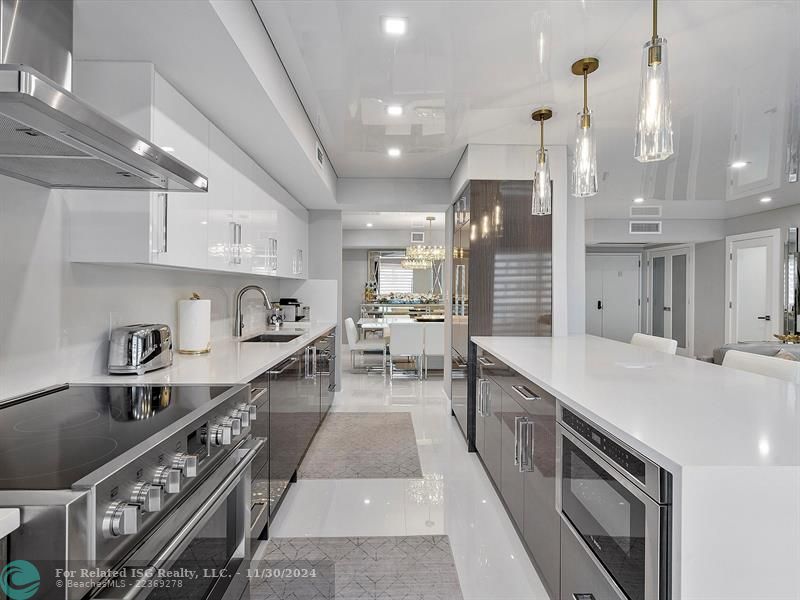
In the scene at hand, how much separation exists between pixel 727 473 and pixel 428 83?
96.6 inches

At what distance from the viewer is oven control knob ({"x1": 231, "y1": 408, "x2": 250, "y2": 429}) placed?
5.39 feet

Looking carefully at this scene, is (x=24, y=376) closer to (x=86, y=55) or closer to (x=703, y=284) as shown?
(x=86, y=55)

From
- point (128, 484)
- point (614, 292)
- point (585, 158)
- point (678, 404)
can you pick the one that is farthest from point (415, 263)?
point (128, 484)

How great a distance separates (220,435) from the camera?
149cm

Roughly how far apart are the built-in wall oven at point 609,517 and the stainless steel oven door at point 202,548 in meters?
1.11

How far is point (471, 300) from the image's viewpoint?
3.71 metres

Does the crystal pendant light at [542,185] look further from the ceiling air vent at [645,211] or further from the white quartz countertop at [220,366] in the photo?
→ the ceiling air vent at [645,211]

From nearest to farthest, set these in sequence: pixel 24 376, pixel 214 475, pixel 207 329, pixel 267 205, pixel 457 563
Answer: pixel 214 475 < pixel 24 376 < pixel 457 563 < pixel 207 329 < pixel 267 205

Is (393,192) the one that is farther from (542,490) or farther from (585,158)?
(542,490)

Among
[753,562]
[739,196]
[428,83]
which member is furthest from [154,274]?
[739,196]

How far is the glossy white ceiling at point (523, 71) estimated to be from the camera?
6.53ft

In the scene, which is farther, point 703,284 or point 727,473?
point 703,284

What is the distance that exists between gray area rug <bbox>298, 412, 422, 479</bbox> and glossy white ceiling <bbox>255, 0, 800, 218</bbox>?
2467mm

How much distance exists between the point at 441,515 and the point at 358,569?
64 cm
